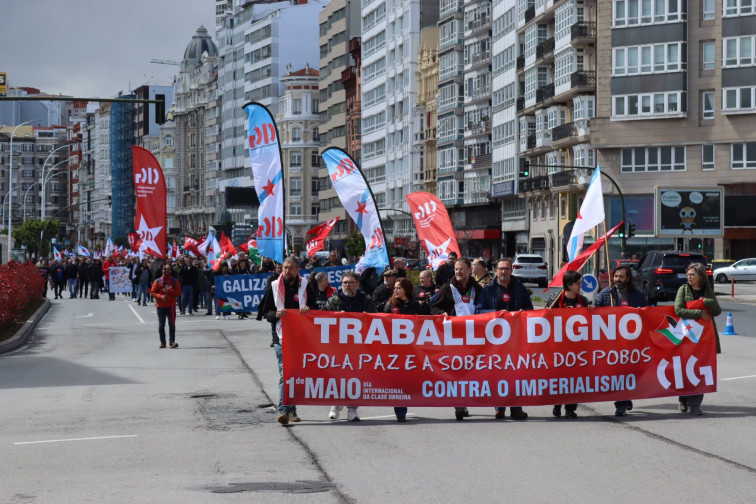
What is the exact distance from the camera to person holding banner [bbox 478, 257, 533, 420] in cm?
Result: 1384

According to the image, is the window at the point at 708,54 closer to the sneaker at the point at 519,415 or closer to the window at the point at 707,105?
the window at the point at 707,105

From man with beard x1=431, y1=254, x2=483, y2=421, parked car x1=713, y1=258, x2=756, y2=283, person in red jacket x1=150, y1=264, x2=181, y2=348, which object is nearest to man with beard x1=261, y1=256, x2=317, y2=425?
man with beard x1=431, y1=254, x2=483, y2=421

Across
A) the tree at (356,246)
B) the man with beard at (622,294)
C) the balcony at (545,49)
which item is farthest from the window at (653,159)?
the man with beard at (622,294)

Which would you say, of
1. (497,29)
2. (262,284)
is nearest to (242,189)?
(497,29)

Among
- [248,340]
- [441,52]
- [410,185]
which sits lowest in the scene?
[248,340]

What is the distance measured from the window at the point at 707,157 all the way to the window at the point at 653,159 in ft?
3.53

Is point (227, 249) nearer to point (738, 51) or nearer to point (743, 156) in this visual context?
point (743, 156)

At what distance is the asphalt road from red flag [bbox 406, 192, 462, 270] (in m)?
8.34

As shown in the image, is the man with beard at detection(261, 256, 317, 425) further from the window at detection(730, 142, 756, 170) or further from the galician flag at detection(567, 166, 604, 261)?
the window at detection(730, 142, 756, 170)

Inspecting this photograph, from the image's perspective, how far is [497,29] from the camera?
3647 inches

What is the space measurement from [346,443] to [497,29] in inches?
3280

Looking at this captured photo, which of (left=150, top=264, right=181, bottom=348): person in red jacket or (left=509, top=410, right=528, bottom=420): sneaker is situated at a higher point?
(left=150, top=264, right=181, bottom=348): person in red jacket

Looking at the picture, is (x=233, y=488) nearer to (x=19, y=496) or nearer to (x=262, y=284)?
(x=19, y=496)

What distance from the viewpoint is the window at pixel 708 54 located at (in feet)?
233
